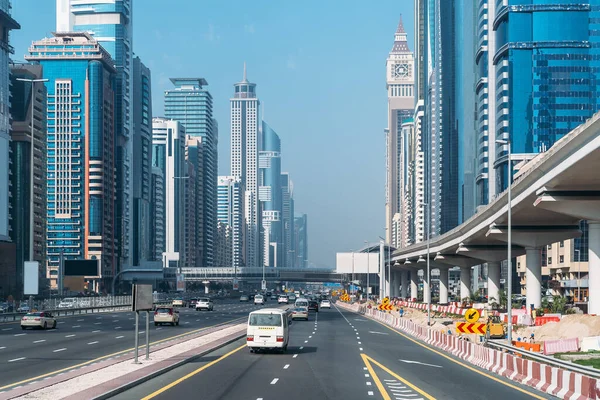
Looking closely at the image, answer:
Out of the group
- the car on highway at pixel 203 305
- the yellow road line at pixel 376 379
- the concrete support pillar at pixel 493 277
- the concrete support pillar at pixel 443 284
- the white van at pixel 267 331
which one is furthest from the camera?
the concrete support pillar at pixel 443 284

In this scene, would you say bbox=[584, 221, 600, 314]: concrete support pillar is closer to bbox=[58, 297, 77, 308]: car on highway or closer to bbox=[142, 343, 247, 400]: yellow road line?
bbox=[142, 343, 247, 400]: yellow road line

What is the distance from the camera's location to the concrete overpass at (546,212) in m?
43.6

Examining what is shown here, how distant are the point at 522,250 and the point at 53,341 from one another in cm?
5924

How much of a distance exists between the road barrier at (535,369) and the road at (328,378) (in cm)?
53

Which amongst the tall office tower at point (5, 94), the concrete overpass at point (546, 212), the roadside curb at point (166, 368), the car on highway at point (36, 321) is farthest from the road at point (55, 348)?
the tall office tower at point (5, 94)

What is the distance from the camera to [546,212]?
61.7 metres

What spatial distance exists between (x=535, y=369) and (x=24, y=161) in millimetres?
166396

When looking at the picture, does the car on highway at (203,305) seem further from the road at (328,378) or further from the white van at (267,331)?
the white van at (267,331)

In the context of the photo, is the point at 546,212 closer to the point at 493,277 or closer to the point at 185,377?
the point at 493,277

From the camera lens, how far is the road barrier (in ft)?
72.9

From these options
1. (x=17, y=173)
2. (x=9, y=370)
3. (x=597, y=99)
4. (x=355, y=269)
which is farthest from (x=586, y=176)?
(x=17, y=173)

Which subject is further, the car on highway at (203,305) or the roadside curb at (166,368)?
the car on highway at (203,305)

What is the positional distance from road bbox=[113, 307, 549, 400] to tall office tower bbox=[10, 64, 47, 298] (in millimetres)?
147343

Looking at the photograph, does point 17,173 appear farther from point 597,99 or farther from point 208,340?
point 208,340
